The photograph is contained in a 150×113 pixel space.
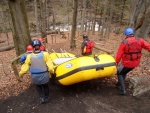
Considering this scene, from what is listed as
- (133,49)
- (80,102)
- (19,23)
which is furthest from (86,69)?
(19,23)

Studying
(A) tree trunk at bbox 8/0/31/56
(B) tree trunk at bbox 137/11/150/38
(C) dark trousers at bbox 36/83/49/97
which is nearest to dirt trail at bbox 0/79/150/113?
(C) dark trousers at bbox 36/83/49/97

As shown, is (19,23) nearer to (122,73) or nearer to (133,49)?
(122,73)

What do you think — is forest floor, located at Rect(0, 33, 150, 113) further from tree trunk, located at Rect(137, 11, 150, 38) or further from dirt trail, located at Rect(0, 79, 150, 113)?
tree trunk, located at Rect(137, 11, 150, 38)

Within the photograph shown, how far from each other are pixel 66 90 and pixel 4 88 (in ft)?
7.38

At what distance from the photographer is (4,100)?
224 inches

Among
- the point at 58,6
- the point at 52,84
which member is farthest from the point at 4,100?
the point at 58,6

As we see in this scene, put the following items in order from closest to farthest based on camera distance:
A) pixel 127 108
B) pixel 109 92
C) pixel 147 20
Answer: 1. pixel 127 108
2. pixel 109 92
3. pixel 147 20

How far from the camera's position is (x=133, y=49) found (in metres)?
5.10

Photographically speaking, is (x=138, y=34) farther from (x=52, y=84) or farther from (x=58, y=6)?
(x=58, y=6)

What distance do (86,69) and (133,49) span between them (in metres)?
1.47

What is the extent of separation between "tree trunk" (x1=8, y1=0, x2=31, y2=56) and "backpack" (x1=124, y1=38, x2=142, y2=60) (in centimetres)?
443

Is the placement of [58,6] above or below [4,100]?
above

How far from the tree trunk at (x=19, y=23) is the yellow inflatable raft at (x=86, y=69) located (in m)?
3.05

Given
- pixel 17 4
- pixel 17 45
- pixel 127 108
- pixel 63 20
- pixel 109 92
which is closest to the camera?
pixel 127 108
